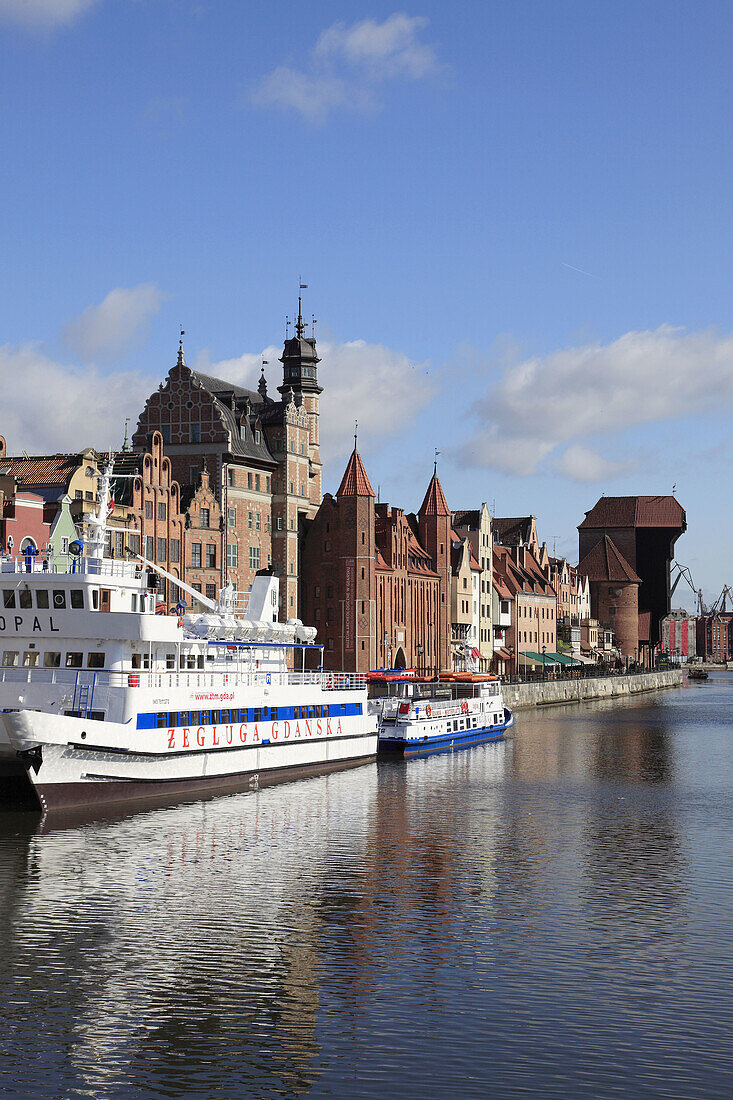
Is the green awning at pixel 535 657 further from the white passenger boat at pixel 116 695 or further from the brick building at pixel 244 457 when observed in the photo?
the white passenger boat at pixel 116 695

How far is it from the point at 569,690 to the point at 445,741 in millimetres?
70319

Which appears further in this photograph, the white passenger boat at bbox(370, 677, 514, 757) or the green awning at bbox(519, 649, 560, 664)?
the green awning at bbox(519, 649, 560, 664)

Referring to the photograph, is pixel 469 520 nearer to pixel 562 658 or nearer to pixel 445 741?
pixel 562 658

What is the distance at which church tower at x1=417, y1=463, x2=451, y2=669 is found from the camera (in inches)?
5704

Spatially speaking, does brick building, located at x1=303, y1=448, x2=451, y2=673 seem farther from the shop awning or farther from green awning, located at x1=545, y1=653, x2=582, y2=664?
green awning, located at x1=545, y1=653, x2=582, y2=664

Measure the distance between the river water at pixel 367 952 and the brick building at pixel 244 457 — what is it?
5685cm

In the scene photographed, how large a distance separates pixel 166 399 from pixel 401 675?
33.2m

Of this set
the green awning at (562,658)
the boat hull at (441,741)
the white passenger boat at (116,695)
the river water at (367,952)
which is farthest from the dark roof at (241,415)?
the green awning at (562,658)

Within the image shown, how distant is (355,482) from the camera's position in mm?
123125

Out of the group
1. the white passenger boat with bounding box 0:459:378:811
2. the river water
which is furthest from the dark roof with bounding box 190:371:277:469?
the river water

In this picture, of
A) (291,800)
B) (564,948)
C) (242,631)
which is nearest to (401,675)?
(242,631)

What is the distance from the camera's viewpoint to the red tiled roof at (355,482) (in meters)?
123

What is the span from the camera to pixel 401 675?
103312 millimetres

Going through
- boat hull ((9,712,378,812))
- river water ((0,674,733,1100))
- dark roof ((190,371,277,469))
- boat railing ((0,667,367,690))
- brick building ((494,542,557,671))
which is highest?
dark roof ((190,371,277,469))
